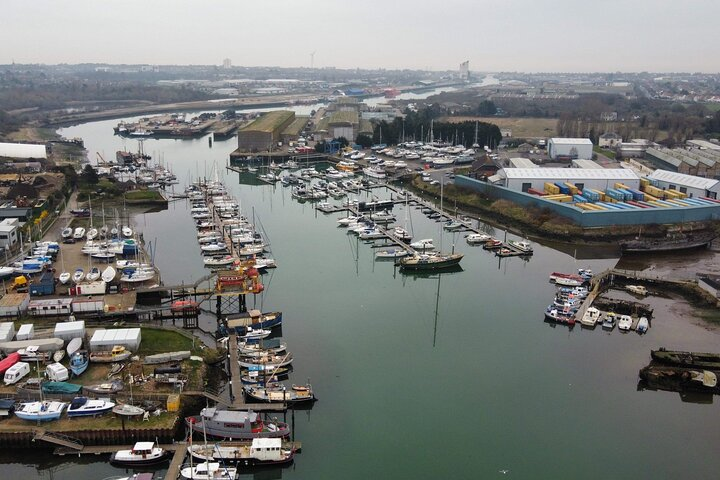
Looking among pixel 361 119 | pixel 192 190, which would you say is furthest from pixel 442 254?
pixel 361 119

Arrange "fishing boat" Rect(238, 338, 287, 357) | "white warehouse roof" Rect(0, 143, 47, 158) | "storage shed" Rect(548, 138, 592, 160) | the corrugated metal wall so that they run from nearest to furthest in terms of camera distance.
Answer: "fishing boat" Rect(238, 338, 287, 357) < the corrugated metal wall < "white warehouse roof" Rect(0, 143, 47, 158) < "storage shed" Rect(548, 138, 592, 160)

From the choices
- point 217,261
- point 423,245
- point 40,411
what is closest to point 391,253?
point 423,245

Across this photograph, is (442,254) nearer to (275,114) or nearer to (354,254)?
(354,254)

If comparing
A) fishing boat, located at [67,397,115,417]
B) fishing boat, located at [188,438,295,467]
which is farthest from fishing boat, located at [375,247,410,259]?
fishing boat, located at [67,397,115,417]

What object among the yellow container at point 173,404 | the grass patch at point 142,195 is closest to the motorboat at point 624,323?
the yellow container at point 173,404

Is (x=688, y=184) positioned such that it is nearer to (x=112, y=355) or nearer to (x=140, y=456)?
(x=112, y=355)

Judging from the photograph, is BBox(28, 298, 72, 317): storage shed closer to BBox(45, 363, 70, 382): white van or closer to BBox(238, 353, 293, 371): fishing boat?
BBox(45, 363, 70, 382): white van

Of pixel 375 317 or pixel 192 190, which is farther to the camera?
pixel 192 190
